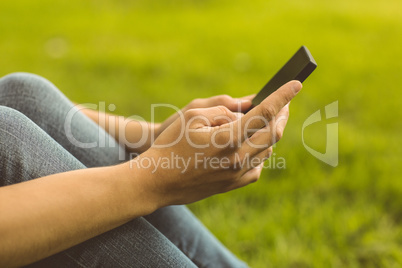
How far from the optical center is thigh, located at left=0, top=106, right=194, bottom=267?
670 mm

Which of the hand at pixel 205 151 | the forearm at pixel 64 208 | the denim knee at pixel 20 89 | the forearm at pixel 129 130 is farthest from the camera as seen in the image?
the forearm at pixel 129 130

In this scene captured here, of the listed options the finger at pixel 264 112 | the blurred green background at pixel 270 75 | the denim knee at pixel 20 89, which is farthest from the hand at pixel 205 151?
the blurred green background at pixel 270 75

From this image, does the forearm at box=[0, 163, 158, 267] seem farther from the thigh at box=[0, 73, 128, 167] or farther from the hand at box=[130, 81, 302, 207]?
the thigh at box=[0, 73, 128, 167]

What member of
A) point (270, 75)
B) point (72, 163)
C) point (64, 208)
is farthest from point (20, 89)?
point (270, 75)

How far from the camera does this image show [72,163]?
75 centimetres

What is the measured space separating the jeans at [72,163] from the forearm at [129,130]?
1.5 inches

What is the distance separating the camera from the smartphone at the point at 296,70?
30.5 inches

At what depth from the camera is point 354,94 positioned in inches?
90.7

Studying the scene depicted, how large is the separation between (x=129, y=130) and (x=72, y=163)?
11.2 inches

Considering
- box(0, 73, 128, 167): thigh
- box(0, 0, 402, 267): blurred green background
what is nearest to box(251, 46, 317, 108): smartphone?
box(0, 73, 128, 167): thigh

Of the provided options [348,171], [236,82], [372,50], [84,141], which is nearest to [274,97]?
[84,141]

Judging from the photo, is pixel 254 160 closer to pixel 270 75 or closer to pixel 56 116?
pixel 56 116

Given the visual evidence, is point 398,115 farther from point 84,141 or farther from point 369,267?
point 84,141

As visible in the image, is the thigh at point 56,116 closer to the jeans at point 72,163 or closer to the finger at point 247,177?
the jeans at point 72,163
